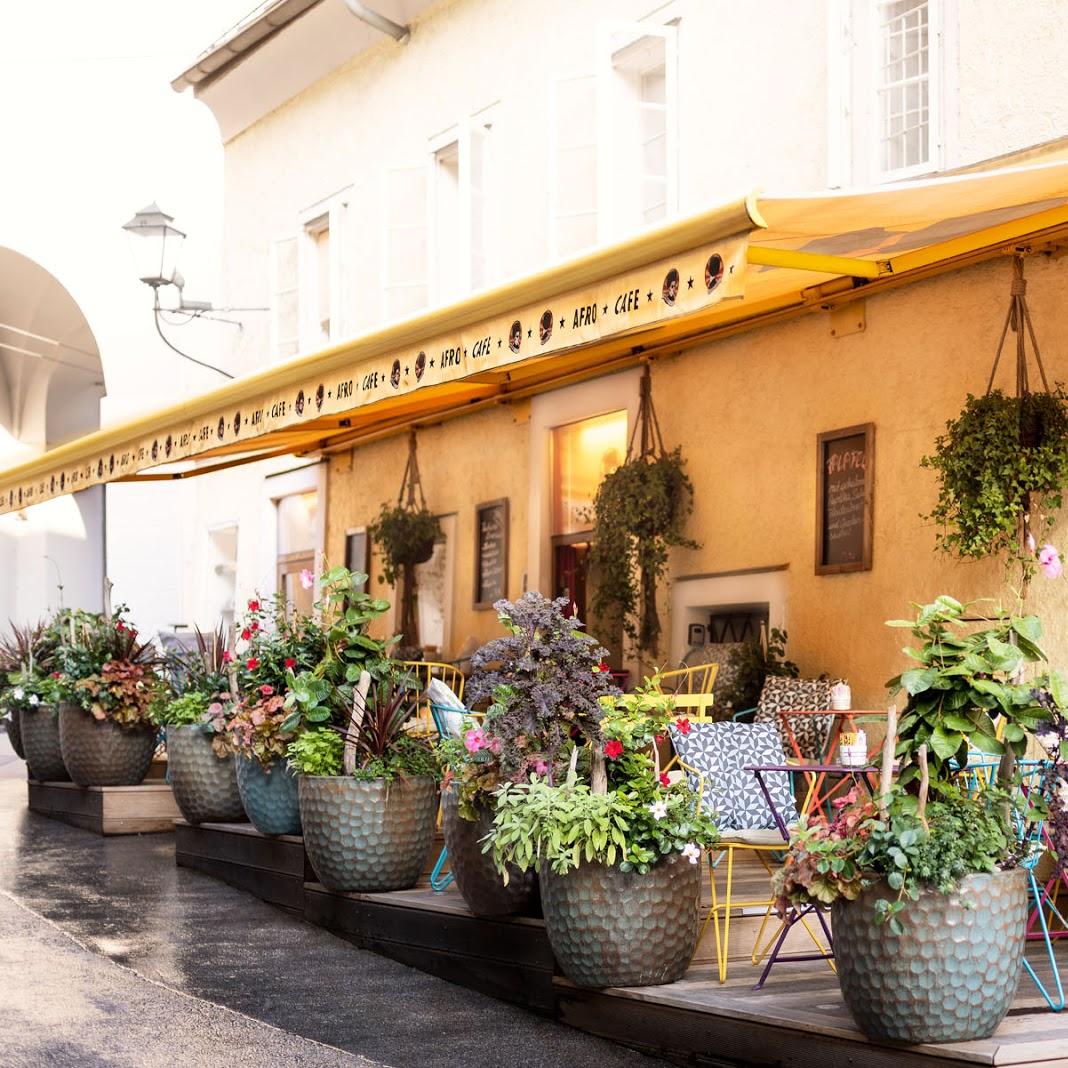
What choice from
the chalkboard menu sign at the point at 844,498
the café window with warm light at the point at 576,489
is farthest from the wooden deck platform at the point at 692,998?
the café window with warm light at the point at 576,489

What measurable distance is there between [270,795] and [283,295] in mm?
7710

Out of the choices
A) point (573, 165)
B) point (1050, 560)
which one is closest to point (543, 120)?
point (573, 165)

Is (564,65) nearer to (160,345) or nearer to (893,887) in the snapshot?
(893,887)

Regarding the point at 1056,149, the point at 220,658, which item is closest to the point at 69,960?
the point at 220,658

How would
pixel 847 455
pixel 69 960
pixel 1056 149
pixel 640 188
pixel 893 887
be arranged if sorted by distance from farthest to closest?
pixel 640 188, pixel 847 455, pixel 1056 149, pixel 69 960, pixel 893 887

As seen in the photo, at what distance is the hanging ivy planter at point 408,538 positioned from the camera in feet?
39.5

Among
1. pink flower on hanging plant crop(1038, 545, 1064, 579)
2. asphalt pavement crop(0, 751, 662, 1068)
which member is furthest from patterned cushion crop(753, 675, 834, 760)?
asphalt pavement crop(0, 751, 662, 1068)

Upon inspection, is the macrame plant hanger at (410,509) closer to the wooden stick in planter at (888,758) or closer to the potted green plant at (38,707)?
the potted green plant at (38,707)

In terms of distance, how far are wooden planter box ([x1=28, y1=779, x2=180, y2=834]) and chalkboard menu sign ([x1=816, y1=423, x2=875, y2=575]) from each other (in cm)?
419

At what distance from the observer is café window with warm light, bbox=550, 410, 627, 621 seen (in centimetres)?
1036

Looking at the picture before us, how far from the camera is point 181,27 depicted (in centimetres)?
1927

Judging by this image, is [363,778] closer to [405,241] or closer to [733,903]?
[733,903]

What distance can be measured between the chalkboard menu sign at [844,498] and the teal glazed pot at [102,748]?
4288 mm

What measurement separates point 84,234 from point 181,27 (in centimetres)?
301
